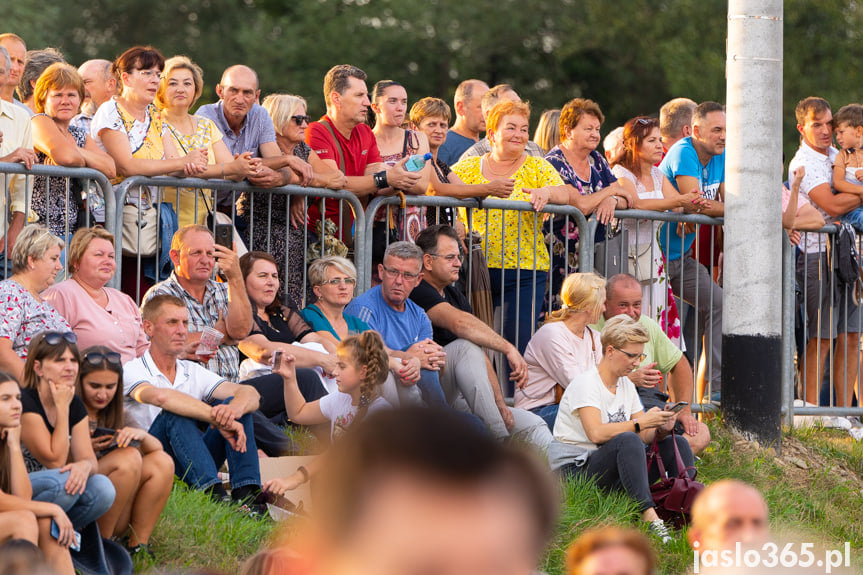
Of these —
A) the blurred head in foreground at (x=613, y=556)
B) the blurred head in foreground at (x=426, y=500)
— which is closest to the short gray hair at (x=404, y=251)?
the blurred head in foreground at (x=613, y=556)

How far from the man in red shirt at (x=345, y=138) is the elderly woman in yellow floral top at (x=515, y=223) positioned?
29.0 inches

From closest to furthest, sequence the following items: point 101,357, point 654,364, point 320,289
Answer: point 101,357 → point 320,289 → point 654,364

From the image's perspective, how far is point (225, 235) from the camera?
7.71 metres

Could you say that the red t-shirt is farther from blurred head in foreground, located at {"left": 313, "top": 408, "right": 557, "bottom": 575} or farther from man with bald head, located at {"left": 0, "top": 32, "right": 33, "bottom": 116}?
blurred head in foreground, located at {"left": 313, "top": 408, "right": 557, "bottom": 575}

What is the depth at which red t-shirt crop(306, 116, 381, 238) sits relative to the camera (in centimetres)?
845

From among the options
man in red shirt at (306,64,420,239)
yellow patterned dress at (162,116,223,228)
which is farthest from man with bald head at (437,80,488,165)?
yellow patterned dress at (162,116,223,228)

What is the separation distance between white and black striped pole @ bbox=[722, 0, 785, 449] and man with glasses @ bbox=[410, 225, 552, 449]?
5.58ft

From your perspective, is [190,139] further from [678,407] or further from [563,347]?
[678,407]

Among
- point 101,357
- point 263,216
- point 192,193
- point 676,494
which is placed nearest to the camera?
point 101,357

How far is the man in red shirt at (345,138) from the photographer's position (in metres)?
8.39

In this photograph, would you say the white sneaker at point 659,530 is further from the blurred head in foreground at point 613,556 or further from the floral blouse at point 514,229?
the blurred head in foreground at point 613,556

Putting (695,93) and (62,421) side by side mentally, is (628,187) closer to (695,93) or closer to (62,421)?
(62,421)

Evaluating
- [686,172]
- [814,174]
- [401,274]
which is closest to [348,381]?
[401,274]

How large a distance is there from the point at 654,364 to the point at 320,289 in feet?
7.25
